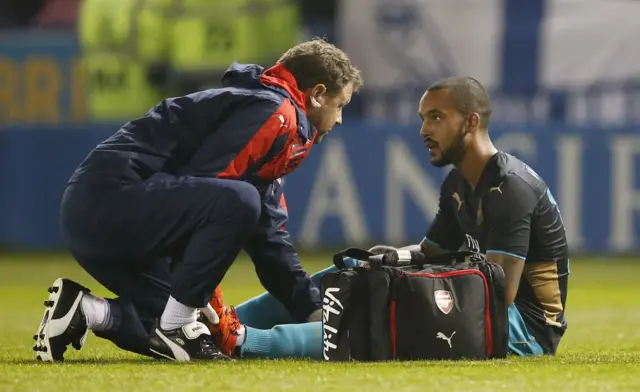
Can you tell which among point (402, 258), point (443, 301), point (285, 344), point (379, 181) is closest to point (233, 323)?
point (285, 344)

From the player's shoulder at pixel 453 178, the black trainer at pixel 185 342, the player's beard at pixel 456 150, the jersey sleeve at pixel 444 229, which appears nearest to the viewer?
the black trainer at pixel 185 342

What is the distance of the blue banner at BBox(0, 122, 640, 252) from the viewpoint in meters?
12.8

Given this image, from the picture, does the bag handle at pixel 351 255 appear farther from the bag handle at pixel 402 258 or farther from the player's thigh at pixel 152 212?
the player's thigh at pixel 152 212

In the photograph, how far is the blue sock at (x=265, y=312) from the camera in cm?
554

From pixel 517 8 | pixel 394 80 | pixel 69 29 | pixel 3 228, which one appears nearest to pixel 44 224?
pixel 3 228

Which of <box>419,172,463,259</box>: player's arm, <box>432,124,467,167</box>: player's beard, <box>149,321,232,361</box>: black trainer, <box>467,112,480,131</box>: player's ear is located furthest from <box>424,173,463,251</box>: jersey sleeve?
<box>149,321,232,361</box>: black trainer

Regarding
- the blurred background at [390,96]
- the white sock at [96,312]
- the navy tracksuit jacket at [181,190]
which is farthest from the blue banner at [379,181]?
the white sock at [96,312]

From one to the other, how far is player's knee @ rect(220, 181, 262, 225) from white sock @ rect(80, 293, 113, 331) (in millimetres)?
679

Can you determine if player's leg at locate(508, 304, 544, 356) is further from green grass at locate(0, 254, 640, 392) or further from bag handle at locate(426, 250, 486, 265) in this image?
bag handle at locate(426, 250, 486, 265)

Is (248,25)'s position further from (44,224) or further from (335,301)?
(335,301)

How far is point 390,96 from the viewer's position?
527 inches

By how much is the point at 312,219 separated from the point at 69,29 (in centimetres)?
393

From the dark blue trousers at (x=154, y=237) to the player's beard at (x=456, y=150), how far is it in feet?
2.83

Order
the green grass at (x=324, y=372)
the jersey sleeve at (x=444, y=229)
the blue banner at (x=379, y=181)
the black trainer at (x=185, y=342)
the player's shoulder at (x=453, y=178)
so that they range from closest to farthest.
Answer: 1. the green grass at (x=324, y=372)
2. the black trainer at (x=185, y=342)
3. the player's shoulder at (x=453, y=178)
4. the jersey sleeve at (x=444, y=229)
5. the blue banner at (x=379, y=181)
